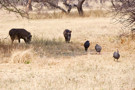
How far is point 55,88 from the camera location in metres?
8.41

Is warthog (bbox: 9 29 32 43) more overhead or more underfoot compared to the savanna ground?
more overhead

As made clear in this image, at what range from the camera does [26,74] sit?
10305mm

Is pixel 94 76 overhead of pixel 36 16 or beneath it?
beneath

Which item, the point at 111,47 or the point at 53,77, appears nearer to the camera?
the point at 53,77

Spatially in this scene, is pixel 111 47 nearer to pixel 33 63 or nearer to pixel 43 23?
pixel 33 63

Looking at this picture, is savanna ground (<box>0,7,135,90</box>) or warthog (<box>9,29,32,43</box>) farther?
warthog (<box>9,29,32,43</box>)

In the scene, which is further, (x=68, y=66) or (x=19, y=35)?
(x=19, y=35)

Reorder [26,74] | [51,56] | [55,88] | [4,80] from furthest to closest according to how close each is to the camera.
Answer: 1. [51,56]
2. [26,74]
3. [4,80]
4. [55,88]

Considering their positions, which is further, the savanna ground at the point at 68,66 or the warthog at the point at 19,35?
the warthog at the point at 19,35

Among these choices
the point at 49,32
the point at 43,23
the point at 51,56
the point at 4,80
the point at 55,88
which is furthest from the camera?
the point at 43,23

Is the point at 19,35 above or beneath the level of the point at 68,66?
above

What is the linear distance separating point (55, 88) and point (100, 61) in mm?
4310

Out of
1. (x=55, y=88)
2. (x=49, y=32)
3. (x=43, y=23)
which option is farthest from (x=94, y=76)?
(x=43, y=23)

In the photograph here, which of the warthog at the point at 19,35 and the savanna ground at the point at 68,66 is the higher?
the warthog at the point at 19,35
